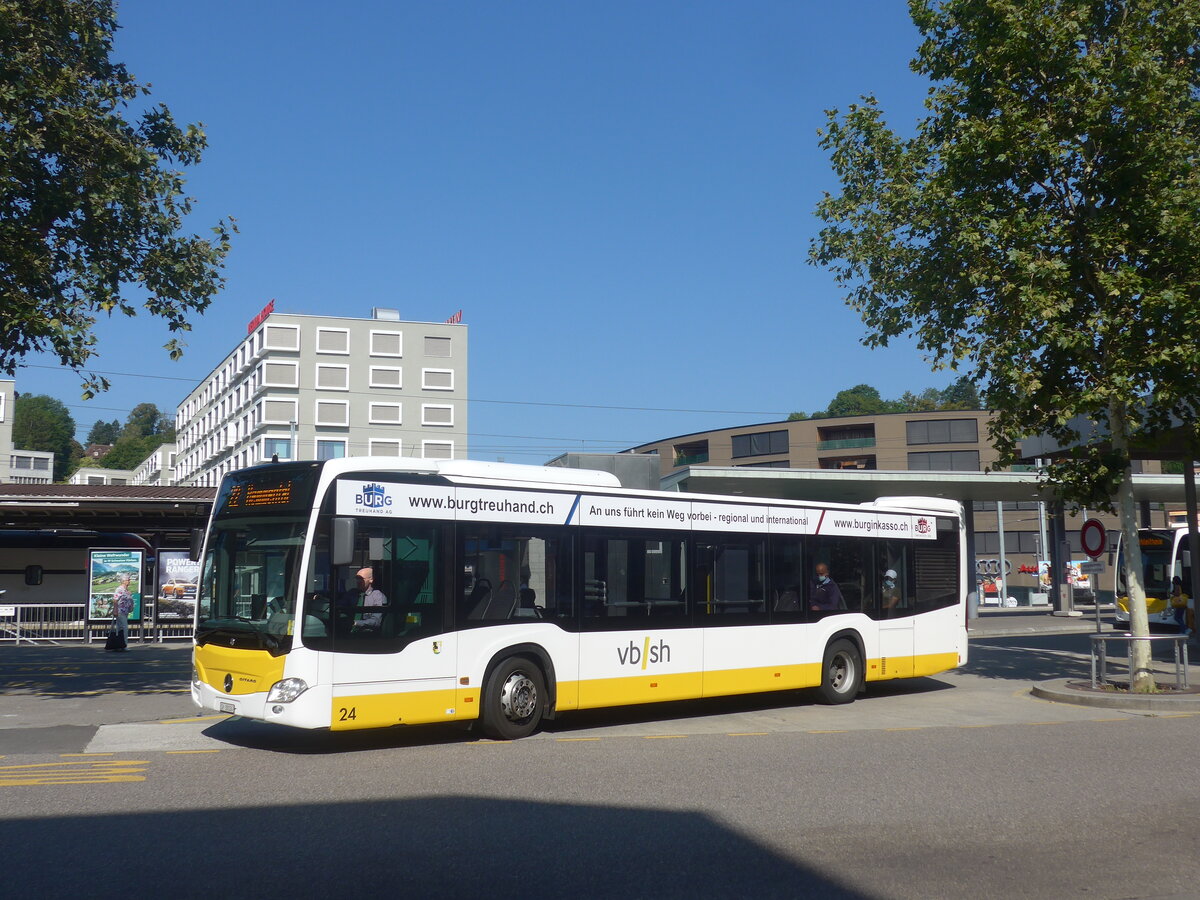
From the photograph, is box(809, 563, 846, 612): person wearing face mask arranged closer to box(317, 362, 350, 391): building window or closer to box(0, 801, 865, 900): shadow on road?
box(0, 801, 865, 900): shadow on road

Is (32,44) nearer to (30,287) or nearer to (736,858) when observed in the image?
(30,287)

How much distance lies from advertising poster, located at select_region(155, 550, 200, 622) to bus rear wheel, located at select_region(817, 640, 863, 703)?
58.1 feet

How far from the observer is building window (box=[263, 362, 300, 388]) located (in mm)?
91125

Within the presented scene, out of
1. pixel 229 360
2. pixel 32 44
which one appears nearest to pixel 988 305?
pixel 32 44

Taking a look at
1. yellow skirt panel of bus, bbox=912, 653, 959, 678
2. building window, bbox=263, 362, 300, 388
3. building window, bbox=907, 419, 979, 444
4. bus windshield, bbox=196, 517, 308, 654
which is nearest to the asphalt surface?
bus windshield, bbox=196, 517, 308, 654

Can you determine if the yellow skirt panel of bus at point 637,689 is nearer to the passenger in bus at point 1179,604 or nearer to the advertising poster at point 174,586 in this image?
the advertising poster at point 174,586

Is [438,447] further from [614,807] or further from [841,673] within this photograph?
[614,807]

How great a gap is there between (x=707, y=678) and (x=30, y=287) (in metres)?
11.1

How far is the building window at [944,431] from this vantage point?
8931 centimetres

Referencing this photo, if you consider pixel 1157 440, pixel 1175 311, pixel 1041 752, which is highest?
pixel 1175 311

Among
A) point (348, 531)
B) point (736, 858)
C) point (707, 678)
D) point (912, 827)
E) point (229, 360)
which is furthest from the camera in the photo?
point (229, 360)

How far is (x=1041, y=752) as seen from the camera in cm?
1160

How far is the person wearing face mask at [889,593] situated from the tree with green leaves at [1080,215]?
2.73 metres

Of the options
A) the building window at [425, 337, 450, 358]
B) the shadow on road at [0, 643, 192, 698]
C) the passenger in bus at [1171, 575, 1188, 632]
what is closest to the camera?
the shadow on road at [0, 643, 192, 698]
